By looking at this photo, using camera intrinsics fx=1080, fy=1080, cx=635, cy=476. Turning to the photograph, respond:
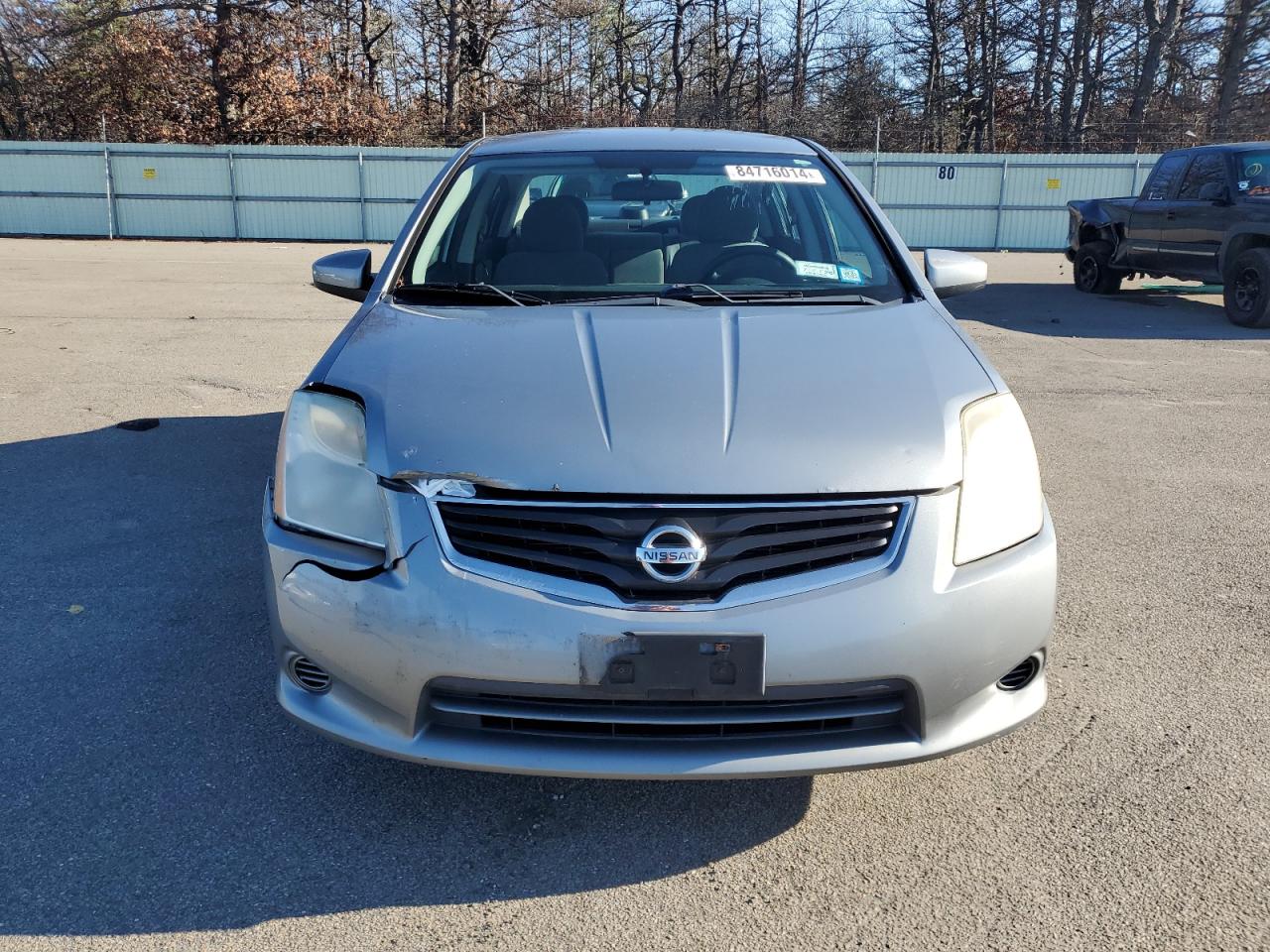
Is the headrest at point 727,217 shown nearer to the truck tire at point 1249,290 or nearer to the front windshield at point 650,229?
the front windshield at point 650,229

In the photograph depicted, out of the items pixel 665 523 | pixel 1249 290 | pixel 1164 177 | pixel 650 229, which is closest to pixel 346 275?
pixel 650 229

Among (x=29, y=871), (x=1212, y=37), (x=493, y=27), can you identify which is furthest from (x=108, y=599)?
(x=1212, y=37)

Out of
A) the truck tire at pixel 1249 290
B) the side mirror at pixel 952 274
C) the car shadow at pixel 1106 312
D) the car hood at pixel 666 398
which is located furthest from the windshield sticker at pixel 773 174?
the truck tire at pixel 1249 290

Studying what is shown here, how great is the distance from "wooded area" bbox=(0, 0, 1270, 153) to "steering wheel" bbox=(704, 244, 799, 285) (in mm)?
24134

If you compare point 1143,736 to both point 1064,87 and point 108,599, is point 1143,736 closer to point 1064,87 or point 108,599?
point 108,599

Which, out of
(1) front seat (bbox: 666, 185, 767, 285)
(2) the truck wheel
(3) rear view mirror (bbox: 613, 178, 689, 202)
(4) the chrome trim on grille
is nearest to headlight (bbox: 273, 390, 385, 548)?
(4) the chrome trim on grille

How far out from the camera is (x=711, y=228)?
150 inches

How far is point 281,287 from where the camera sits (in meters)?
14.4

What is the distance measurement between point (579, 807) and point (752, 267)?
1.88m

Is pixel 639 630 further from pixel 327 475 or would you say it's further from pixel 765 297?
pixel 765 297

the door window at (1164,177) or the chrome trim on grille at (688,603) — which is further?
the door window at (1164,177)

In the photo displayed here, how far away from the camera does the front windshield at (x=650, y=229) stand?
356cm

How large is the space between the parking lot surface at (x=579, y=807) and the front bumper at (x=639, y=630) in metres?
0.33

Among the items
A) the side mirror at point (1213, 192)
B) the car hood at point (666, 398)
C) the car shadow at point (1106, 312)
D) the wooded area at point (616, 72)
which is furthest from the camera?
the wooded area at point (616, 72)
